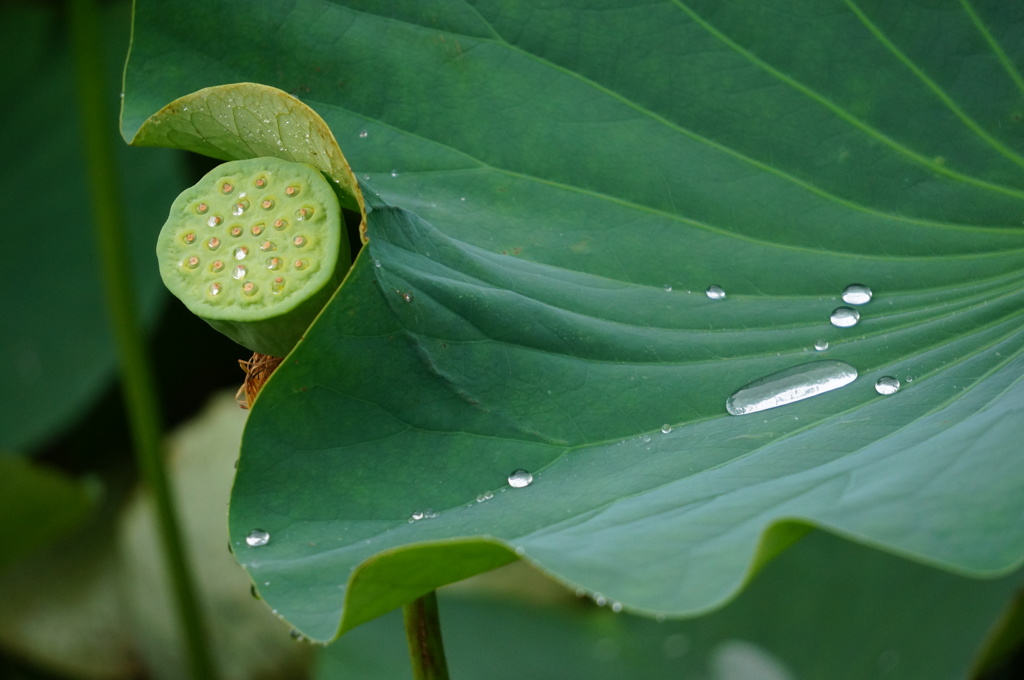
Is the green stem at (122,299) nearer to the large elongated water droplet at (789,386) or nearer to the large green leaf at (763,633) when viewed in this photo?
the large green leaf at (763,633)

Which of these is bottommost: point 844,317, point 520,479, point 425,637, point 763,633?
point 763,633

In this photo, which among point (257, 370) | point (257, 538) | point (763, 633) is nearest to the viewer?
point (257, 538)

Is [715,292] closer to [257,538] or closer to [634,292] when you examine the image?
[634,292]

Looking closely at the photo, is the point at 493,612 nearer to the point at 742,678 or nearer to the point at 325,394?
the point at 742,678

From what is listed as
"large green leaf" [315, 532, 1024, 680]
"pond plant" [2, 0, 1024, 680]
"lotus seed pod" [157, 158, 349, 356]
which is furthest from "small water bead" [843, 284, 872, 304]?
"large green leaf" [315, 532, 1024, 680]

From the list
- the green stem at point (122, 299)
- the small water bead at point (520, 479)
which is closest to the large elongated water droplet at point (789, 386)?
the small water bead at point (520, 479)

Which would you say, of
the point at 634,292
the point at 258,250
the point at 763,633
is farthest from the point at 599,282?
the point at 763,633

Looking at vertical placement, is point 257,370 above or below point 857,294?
below
